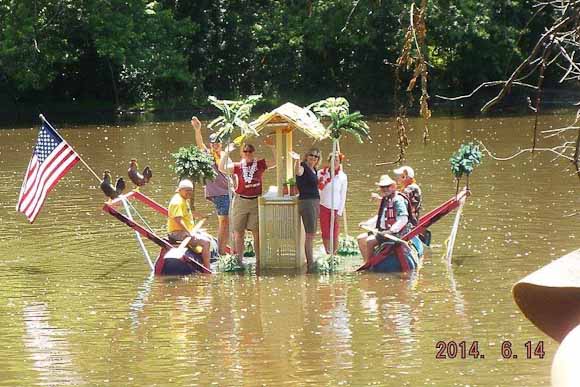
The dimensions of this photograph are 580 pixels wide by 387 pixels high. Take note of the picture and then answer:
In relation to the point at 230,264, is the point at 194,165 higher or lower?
higher

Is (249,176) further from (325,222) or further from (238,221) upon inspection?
(325,222)

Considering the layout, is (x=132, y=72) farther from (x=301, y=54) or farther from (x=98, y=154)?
(x=98, y=154)

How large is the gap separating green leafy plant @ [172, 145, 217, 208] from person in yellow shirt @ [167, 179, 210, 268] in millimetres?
90

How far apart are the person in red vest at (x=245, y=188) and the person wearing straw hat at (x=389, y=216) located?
52.7 inches

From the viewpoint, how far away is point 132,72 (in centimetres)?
4216

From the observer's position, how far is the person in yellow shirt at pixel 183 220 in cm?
1356

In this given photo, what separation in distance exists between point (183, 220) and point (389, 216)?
232 cm

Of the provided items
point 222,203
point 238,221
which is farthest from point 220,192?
point 238,221

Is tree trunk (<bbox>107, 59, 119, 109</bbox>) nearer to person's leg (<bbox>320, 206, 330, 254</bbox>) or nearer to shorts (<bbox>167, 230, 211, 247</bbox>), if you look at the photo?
person's leg (<bbox>320, 206, 330, 254</bbox>)

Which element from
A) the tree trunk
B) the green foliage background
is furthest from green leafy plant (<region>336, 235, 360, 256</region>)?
the tree trunk

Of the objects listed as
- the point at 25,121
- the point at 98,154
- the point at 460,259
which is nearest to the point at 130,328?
the point at 460,259

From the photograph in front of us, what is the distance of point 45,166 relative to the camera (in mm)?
14453

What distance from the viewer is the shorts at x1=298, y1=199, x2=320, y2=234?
13.5 meters

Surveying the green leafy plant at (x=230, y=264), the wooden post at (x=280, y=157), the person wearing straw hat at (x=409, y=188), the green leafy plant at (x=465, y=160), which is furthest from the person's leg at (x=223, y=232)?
the green leafy plant at (x=465, y=160)
